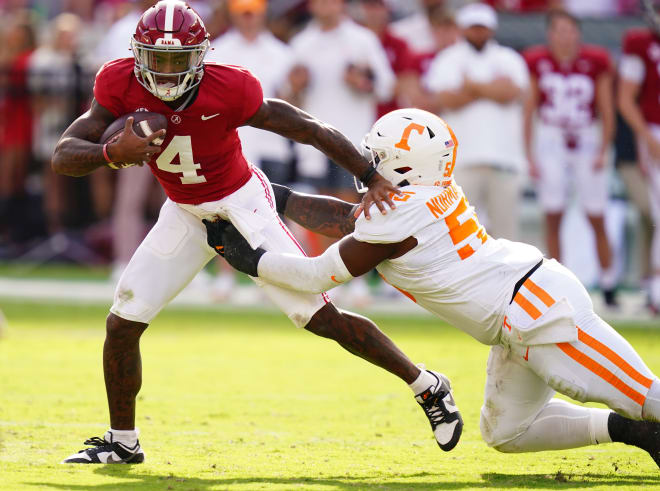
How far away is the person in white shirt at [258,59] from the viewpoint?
9.93 meters

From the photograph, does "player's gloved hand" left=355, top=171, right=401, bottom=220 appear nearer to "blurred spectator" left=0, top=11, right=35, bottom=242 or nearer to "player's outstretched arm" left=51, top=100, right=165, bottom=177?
"player's outstretched arm" left=51, top=100, right=165, bottom=177

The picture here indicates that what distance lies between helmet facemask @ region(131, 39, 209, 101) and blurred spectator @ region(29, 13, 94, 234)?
8459 mm

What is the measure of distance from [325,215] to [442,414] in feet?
3.37


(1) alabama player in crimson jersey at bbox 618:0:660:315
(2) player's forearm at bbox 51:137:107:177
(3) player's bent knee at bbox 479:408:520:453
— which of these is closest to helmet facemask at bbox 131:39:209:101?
(2) player's forearm at bbox 51:137:107:177

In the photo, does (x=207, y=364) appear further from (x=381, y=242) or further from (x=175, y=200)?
(x=381, y=242)

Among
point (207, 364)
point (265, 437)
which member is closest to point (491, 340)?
point (265, 437)

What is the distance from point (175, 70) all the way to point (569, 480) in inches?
89.3

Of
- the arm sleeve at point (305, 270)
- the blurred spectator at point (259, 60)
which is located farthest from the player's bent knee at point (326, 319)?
the blurred spectator at point (259, 60)

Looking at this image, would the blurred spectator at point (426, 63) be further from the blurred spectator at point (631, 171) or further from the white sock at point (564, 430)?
the white sock at point (564, 430)

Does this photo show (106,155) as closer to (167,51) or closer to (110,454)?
(167,51)

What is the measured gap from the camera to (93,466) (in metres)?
4.67

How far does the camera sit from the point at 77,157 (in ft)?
14.9

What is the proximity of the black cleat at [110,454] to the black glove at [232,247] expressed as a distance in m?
0.87

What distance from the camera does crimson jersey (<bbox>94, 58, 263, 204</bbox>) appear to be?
4.73 meters
